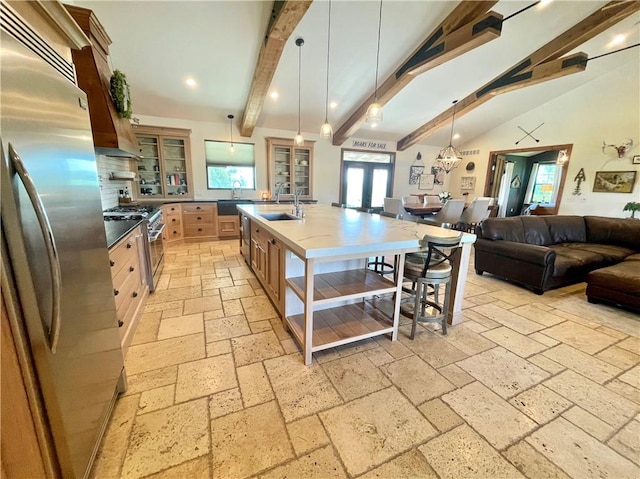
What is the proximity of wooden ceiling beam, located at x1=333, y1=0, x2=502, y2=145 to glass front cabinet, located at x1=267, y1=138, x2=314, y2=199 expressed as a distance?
2.79 m

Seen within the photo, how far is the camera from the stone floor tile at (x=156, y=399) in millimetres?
1563

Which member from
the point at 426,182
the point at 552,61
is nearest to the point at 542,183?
the point at 426,182

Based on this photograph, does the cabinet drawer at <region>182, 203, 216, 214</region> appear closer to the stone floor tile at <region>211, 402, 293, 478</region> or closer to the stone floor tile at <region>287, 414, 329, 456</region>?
the stone floor tile at <region>211, 402, 293, 478</region>

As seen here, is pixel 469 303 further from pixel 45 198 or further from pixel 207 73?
pixel 207 73

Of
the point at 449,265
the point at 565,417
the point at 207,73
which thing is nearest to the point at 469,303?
the point at 449,265

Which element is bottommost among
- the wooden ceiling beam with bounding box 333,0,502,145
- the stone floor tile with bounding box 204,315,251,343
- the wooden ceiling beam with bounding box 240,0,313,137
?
the stone floor tile with bounding box 204,315,251,343

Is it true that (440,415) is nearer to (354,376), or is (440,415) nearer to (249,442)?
(354,376)

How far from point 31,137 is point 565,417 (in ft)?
9.36

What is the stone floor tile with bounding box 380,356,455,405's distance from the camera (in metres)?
1.70

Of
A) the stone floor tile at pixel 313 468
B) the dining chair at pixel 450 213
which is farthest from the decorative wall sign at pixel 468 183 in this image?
the stone floor tile at pixel 313 468

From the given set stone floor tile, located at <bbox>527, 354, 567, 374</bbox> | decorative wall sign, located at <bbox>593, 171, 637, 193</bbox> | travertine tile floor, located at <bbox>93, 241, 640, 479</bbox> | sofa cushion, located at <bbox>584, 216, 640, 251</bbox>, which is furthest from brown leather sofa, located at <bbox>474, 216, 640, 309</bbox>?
decorative wall sign, located at <bbox>593, 171, 637, 193</bbox>

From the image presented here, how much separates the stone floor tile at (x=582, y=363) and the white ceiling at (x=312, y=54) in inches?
168

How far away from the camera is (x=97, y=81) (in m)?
2.48

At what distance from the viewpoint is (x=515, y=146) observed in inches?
291
